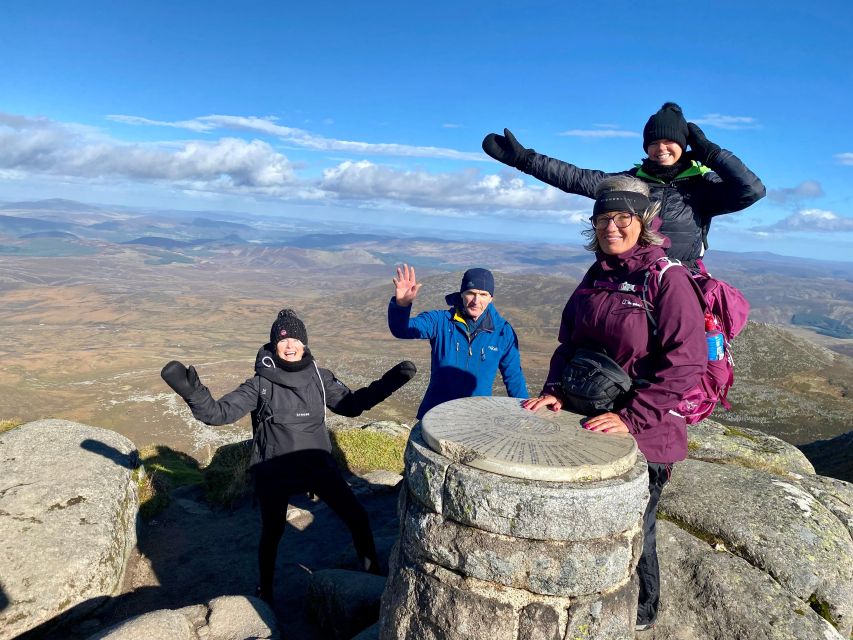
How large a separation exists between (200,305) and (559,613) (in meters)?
191

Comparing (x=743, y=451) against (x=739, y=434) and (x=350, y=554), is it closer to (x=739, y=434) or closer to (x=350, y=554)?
(x=739, y=434)

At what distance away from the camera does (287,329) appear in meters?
6.45

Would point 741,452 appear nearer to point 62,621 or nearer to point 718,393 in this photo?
point 718,393

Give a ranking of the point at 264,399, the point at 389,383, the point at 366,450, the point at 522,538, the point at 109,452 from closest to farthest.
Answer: the point at 522,538 → the point at 264,399 → the point at 389,383 → the point at 109,452 → the point at 366,450

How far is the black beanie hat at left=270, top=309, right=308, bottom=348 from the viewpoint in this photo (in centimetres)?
643

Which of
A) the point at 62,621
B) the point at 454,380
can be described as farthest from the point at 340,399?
the point at 62,621

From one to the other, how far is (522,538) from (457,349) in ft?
11.2

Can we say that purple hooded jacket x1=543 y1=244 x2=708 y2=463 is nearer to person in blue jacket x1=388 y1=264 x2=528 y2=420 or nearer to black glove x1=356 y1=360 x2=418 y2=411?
person in blue jacket x1=388 y1=264 x2=528 y2=420

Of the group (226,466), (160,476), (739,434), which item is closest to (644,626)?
(739,434)

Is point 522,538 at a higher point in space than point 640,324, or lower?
lower

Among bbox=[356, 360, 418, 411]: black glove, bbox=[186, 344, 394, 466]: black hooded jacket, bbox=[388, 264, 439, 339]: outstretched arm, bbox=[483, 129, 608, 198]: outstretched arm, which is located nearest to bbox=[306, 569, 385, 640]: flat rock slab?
bbox=[186, 344, 394, 466]: black hooded jacket

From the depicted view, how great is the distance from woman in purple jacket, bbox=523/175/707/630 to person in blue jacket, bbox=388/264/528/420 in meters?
2.30

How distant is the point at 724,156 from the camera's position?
200 inches

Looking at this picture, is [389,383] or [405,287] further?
[405,287]
